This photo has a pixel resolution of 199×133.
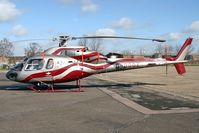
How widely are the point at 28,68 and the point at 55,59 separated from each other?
1827 millimetres

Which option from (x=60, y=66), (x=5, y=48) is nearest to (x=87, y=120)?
(x=60, y=66)

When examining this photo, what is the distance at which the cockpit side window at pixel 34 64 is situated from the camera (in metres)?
22.5

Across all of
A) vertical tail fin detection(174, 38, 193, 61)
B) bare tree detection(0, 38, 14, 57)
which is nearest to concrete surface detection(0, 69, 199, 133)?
vertical tail fin detection(174, 38, 193, 61)

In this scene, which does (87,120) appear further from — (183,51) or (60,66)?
(183,51)

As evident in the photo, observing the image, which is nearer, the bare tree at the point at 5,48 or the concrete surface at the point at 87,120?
the concrete surface at the point at 87,120

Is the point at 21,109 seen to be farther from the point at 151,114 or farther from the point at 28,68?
the point at 28,68

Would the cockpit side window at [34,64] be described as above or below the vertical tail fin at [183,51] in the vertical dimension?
below

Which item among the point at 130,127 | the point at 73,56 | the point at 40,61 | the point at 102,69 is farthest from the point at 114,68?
the point at 130,127

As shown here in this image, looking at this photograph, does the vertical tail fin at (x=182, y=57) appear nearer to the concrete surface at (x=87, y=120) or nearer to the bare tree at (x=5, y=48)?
the concrete surface at (x=87, y=120)

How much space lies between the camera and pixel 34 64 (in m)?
22.6

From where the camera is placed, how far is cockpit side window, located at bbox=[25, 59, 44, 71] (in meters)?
22.5

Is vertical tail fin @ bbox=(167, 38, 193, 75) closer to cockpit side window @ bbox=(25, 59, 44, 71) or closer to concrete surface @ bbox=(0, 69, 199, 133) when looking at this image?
cockpit side window @ bbox=(25, 59, 44, 71)

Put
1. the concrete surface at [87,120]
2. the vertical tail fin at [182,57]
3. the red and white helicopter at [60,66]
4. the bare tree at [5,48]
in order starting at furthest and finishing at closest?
the bare tree at [5,48], the vertical tail fin at [182,57], the red and white helicopter at [60,66], the concrete surface at [87,120]

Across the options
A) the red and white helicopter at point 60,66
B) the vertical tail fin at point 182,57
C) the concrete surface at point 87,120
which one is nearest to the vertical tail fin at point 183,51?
the vertical tail fin at point 182,57
